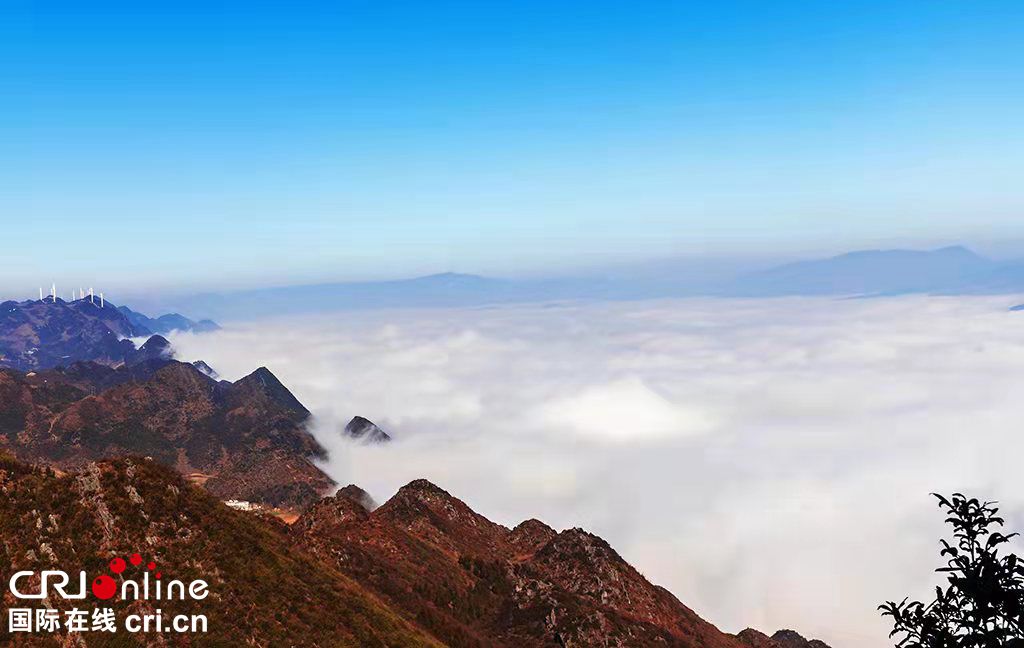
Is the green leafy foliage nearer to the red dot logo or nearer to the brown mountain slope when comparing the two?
the brown mountain slope

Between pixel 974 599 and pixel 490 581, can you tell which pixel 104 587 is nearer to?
pixel 974 599

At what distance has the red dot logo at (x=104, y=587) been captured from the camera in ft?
213

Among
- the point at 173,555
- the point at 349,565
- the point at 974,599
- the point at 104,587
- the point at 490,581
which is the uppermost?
the point at 974,599

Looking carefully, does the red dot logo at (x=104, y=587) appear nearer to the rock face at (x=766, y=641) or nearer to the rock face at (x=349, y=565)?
the rock face at (x=349, y=565)

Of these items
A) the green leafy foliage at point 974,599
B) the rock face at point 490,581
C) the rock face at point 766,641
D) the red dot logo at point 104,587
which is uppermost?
the green leafy foliage at point 974,599

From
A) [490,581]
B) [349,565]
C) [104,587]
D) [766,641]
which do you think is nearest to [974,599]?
[104,587]

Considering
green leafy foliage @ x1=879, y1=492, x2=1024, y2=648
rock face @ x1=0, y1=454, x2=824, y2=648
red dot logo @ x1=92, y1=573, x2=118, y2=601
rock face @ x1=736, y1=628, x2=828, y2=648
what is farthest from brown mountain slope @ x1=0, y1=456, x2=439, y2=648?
rock face @ x1=736, y1=628, x2=828, y2=648

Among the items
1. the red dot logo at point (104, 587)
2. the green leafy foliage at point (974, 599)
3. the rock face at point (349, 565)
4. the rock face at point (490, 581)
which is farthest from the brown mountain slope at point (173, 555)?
the green leafy foliage at point (974, 599)

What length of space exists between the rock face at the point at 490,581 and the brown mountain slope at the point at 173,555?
31647mm

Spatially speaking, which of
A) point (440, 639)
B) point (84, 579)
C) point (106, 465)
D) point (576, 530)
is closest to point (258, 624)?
point (84, 579)

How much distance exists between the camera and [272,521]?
11431cm

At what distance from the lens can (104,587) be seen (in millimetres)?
65500

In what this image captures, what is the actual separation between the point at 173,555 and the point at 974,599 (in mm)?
79775

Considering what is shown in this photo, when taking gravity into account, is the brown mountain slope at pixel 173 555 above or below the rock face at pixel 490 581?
above
